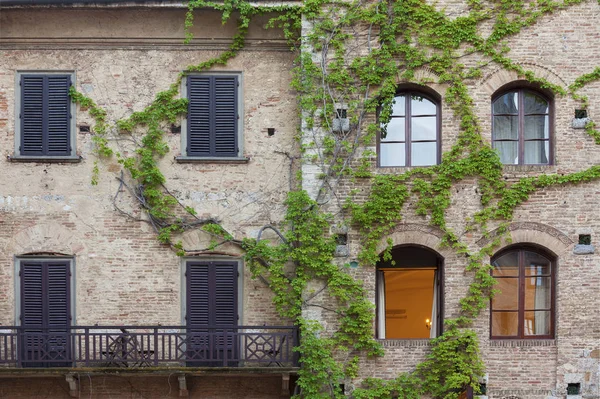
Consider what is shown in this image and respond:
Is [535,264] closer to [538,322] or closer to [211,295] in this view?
[538,322]

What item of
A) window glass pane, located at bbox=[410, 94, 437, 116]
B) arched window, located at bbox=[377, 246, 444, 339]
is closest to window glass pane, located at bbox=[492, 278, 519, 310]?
arched window, located at bbox=[377, 246, 444, 339]

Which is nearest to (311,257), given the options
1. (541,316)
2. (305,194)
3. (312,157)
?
(305,194)

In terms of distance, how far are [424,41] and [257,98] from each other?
331 centimetres

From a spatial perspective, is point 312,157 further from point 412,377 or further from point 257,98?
Result: point 412,377

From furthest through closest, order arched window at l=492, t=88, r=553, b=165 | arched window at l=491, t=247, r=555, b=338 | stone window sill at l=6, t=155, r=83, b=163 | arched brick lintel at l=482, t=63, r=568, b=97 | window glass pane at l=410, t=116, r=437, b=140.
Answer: stone window sill at l=6, t=155, r=83, b=163 → window glass pane at l=410, t=116, r=437, b=140 → arched window at l=492, t=88, r=553, b=165 → arched window at l=491, t=247, r=555, b=338 → arched brick lintel at l=482, t=63, r=568, b=97

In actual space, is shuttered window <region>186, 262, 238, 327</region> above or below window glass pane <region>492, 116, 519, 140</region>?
below

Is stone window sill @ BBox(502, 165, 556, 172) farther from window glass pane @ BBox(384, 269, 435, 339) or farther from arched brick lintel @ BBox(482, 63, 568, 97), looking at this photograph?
window glass pane @ BBox(384, 269, 435, 339)

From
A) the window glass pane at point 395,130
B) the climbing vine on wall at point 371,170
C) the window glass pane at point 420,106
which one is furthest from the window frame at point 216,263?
the window glass pane at point 420,106

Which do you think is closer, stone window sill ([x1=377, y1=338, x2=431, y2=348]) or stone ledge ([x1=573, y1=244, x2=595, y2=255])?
stone ledge ([x1=573, y1=244, x2=595, y2=255])

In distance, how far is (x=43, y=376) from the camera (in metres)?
11.1

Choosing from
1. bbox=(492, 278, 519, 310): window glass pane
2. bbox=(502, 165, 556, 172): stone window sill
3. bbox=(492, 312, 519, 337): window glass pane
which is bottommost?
bbox=(492, 312, 519, 337): window glass pane

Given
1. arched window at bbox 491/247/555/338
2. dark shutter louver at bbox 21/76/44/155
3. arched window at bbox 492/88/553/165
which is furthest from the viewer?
dark shutter louver at bbox 21/76/44/155

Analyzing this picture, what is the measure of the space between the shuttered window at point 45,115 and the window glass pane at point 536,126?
343 inches

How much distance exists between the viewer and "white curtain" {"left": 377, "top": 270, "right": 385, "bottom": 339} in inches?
440
